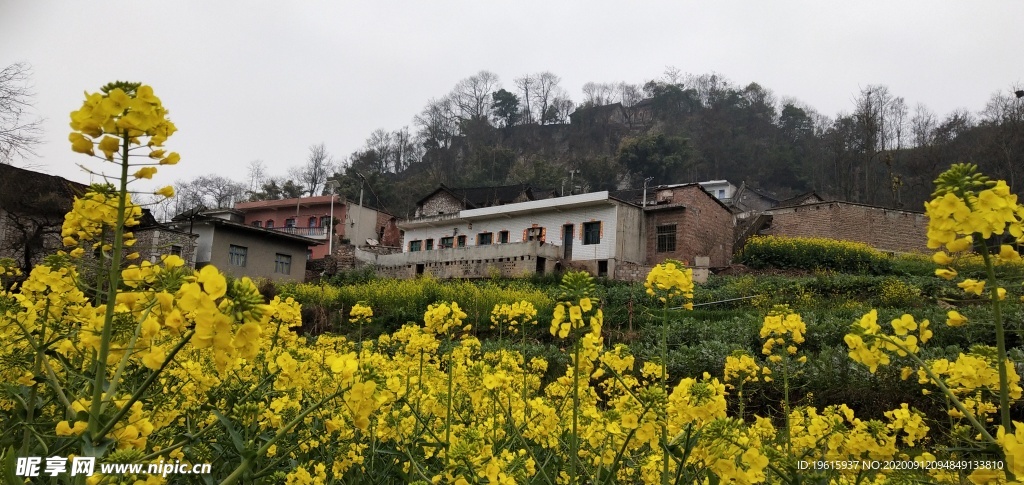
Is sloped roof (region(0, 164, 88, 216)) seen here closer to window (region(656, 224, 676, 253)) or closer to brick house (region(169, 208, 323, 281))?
brick house (region(169, 208, 323, 281))

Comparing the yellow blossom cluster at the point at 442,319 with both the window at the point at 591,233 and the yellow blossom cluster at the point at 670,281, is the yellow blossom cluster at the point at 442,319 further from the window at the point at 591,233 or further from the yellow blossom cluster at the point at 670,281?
the window at the point at 591,233

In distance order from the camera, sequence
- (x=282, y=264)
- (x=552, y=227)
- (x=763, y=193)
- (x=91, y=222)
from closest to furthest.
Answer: (x=91, y=222) < (x=552, y=227) < (x=282, y=264) < (x=763, y=193)

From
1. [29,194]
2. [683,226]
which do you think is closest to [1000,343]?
[29,194]

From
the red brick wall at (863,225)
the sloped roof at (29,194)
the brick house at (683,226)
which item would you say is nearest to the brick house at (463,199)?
the brick house at (683,226)

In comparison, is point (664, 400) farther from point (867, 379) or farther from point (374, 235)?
point (374, 235)

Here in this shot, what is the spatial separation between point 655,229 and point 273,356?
23204 millimetres

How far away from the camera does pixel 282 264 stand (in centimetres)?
2702

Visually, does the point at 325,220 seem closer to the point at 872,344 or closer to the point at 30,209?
the point at 30,209

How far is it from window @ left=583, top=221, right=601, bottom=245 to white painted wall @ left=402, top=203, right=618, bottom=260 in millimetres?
146

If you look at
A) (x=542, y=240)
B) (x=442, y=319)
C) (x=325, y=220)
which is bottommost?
(x=442, y=319)

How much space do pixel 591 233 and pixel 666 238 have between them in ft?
10.5

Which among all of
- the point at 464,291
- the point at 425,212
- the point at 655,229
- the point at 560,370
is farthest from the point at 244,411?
the point at 425,212

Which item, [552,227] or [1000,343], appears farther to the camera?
[552,227]

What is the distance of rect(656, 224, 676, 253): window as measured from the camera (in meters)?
24.6
